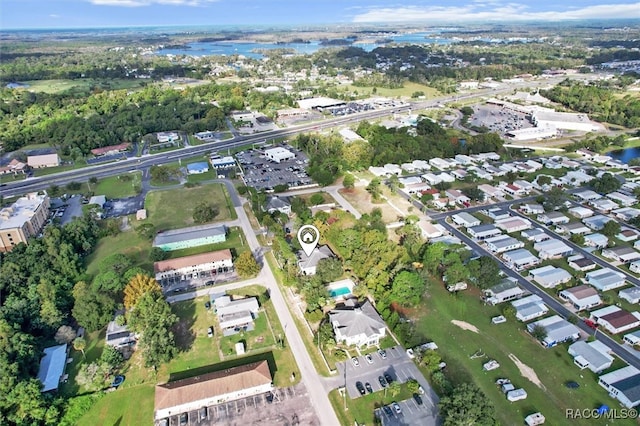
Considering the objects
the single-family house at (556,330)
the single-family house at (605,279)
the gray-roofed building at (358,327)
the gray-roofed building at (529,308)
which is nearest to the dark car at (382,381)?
the gray-roofed building at (358,327)

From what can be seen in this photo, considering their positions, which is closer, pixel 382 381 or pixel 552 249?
pixel 382 381

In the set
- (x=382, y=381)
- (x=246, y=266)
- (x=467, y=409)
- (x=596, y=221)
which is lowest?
(x=382, y=381)

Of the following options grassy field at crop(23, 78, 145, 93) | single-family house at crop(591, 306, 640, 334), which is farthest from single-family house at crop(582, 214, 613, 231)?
grassy field at crop(23, 78, 145, 93)

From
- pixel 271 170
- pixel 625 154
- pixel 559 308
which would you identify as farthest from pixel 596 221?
pixel 271 170

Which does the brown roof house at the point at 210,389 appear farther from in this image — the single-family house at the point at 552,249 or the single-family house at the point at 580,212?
the single-family house at the point at 580,212

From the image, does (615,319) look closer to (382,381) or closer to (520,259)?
(520,259)

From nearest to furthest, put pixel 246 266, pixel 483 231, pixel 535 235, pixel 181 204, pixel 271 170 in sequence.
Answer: pixel 246 266
pixel 535 235
pixel 483 231
pixel 181 204
pixel 271 170
